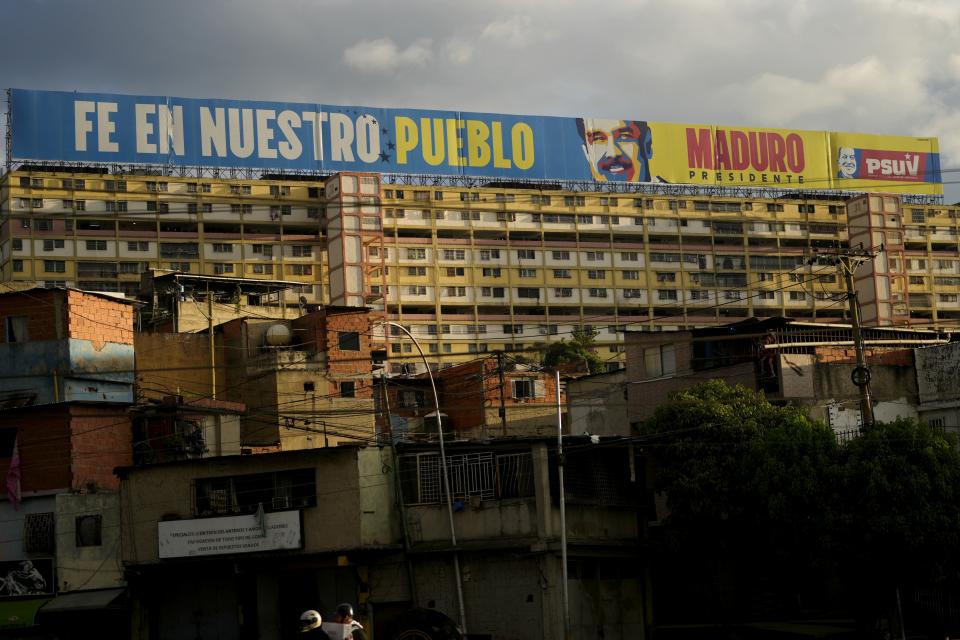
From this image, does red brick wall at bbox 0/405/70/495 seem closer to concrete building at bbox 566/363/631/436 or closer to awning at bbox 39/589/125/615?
awning at bbox 39/589/125/615

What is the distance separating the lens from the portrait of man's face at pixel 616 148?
4712 inches

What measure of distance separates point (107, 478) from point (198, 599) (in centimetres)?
1054

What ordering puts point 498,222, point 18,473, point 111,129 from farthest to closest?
point 498,222, point 111,129, point 18,473

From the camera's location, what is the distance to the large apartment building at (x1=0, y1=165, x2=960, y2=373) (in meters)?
113

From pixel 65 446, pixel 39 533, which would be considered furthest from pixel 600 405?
pixel 39 533

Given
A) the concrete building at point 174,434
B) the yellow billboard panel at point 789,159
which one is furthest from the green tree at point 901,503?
the yellow billboard panel at point 789,159

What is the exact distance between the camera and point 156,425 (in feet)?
175

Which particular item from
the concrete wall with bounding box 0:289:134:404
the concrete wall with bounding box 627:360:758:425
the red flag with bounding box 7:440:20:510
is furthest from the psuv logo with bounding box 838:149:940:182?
the red flag with bounding box 7:440:20:510

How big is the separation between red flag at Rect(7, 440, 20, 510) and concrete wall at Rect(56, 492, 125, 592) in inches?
145

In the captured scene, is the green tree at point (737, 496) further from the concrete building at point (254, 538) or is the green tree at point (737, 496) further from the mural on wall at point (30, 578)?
the mural on wall at point (30, 578)

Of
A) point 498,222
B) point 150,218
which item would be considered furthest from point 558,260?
point 150,218

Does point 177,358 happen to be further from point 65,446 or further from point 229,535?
point 229,535

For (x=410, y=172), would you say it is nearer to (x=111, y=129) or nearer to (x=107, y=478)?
(x=111, y=129)

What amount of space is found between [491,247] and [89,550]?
84.0 meters
